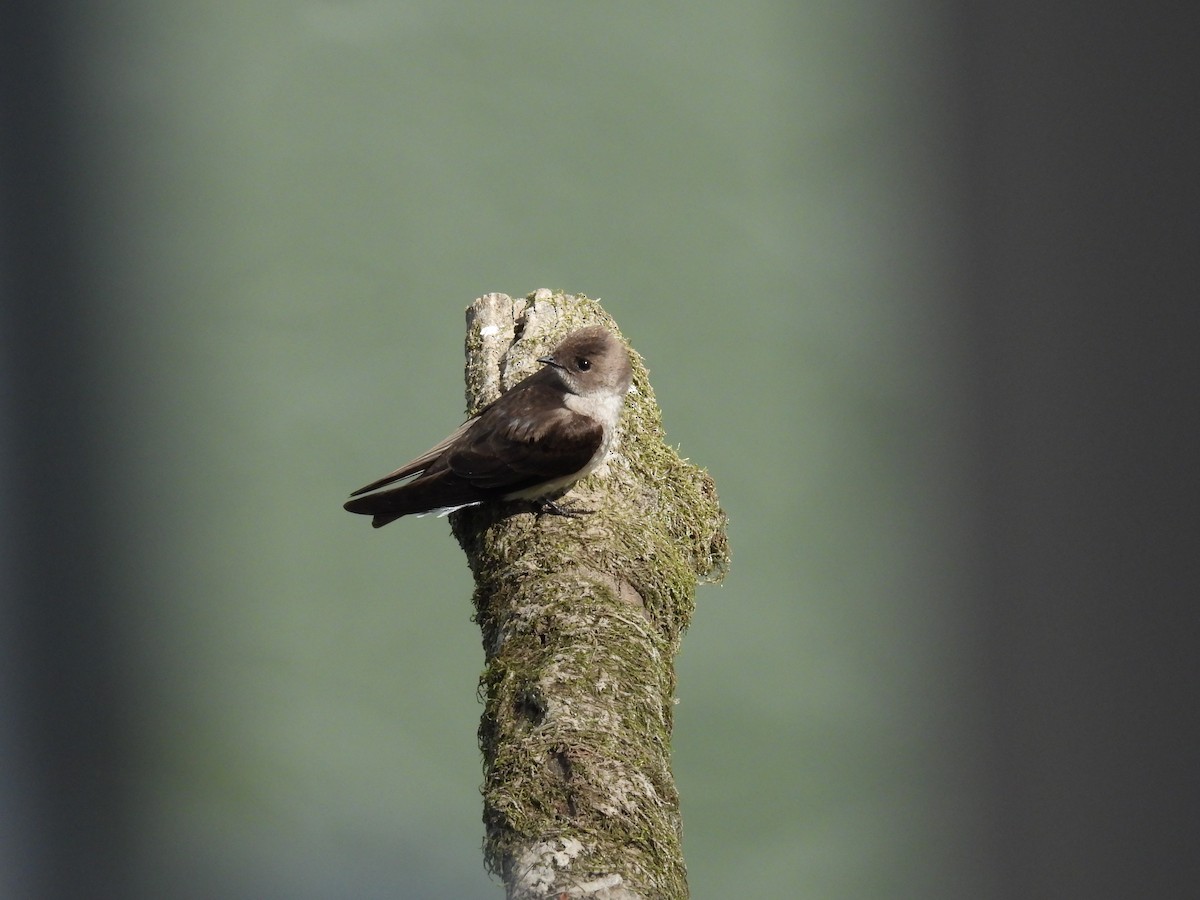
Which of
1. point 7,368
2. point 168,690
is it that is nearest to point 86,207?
point 7,368

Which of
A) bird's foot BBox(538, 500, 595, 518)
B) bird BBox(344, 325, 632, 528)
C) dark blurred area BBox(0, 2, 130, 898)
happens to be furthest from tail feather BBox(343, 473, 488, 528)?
dark blurred area BBox(0, 2, 130, 898)

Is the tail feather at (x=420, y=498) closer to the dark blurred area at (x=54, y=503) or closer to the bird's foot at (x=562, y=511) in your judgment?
the bird's foot at (x=562, y=511)

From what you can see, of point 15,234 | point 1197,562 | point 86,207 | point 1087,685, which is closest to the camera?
point 1197,562

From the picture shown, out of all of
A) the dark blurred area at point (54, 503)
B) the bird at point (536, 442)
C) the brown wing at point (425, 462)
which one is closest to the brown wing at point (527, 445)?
the bird at point (536, 442)

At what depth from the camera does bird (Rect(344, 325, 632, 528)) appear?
4.32 meters

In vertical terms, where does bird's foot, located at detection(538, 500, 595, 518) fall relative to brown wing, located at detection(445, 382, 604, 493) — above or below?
below

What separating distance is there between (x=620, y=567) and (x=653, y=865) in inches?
45.6

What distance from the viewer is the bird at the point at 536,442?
432 centimetres

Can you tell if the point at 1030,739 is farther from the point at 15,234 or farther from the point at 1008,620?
the point at 15,234

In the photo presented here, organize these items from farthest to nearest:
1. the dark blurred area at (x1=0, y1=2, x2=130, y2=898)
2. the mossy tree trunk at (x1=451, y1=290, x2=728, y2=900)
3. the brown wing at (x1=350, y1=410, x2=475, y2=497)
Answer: the dark blurred area at (x1=0, y1=2, x2=130, y2=898) → the brown wing at (x1=350, y1=410, x2=475, y2=497) → the mossy tree trunk at (x1=451, y1=290, x2=728, y2=900)

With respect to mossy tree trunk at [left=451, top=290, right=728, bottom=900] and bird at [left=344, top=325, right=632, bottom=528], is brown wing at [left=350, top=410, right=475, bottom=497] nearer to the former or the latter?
bird at [left=344, top=325, right=632, bottom=528]

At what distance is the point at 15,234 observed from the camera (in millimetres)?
9008

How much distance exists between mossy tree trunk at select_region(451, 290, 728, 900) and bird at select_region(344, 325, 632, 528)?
9cm

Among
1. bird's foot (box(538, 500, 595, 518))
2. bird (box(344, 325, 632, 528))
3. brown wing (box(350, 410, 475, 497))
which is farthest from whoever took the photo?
brown wing (box(350, 410, 475, 497))
